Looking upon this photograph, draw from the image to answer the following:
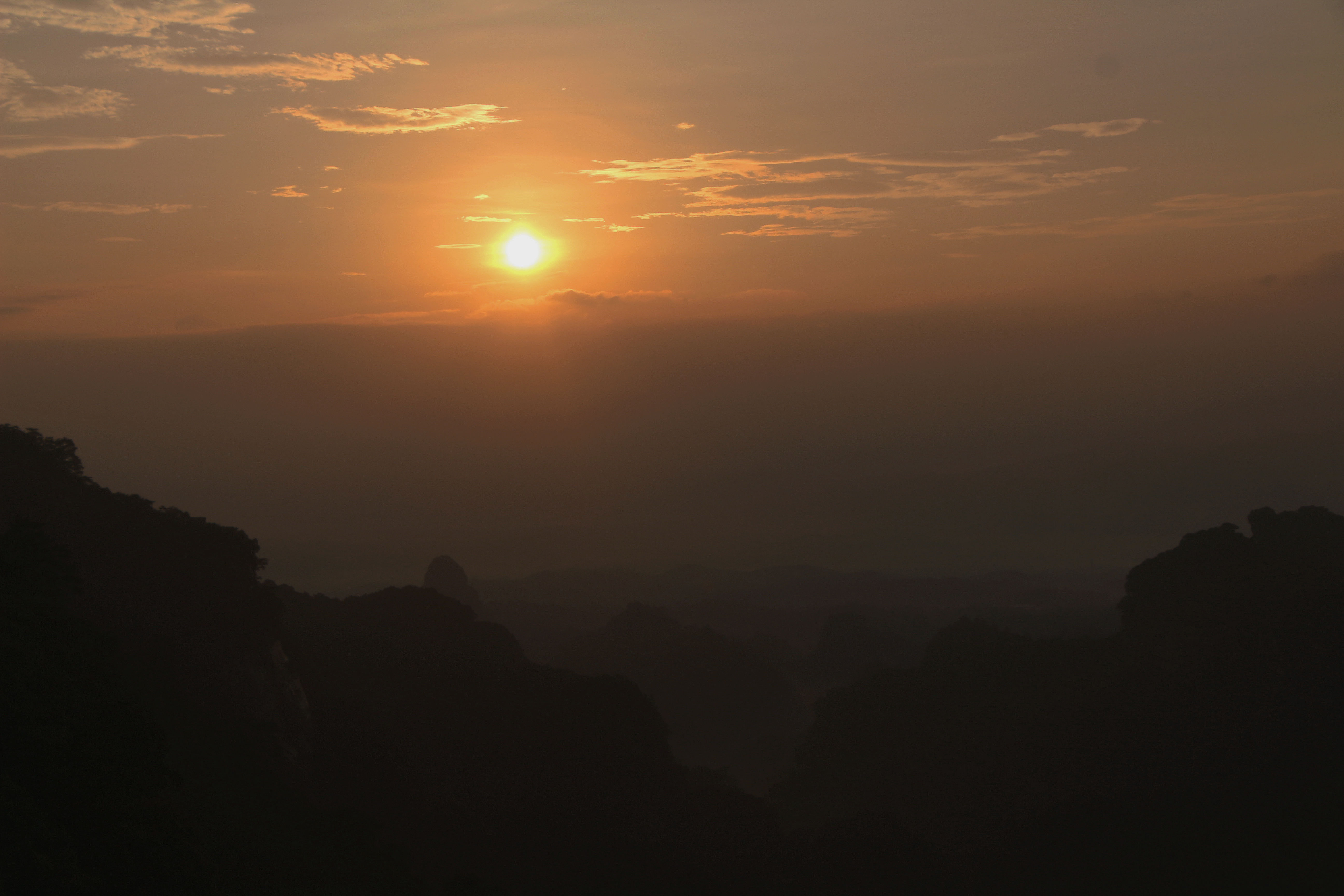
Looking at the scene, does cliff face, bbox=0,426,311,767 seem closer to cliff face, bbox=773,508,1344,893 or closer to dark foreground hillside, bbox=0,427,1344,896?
dark foreground hillside, bbox=0,427,1344,896

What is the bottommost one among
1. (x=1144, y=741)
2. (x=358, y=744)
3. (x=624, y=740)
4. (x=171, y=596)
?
(x=1144, y=741)

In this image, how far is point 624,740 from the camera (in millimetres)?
59750

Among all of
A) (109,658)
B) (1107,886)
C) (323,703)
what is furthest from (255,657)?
(1107,886)

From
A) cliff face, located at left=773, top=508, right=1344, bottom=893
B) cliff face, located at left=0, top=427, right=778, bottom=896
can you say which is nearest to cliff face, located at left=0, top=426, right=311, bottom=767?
cliff face, located at left=0, top=427, right=778, bottom=896

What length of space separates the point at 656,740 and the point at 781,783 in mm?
27039

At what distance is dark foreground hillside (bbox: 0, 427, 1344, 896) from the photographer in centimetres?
3947

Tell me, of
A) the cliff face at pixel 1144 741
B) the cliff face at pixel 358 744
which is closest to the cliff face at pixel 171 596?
the cliff face at pixel 358 744

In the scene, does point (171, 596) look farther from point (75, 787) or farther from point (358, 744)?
point (75, 787)

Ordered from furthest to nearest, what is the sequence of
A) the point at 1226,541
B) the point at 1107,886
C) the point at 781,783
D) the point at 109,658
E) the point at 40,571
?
the point at 781,783 < the point at 1226,541 < the point at 1107,886 < the point at 109,658 < the point at 40,571

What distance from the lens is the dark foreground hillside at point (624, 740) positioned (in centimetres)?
3947

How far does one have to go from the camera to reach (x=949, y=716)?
7638 centimetres

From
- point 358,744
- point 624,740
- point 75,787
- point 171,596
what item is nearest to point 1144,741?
point 624,740

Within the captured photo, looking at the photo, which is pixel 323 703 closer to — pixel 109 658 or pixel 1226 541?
pixel 109 658

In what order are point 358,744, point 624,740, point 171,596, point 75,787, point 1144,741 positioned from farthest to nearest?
point 1144,741 < point 624,740 < point 358,744 < point 171,596 < point 75,787
